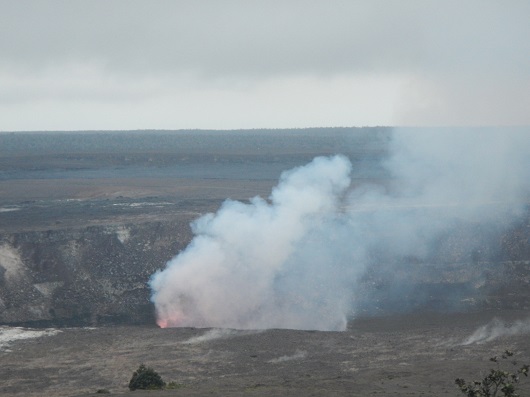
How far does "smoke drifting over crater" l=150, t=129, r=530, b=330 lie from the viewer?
48.8 m

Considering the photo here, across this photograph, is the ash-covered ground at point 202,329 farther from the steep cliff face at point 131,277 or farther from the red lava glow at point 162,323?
the red lava glow at point 162,323

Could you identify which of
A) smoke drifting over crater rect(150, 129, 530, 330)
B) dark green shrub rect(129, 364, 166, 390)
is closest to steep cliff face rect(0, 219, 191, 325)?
smoke drifting over crater rect(150, 129, 530, 330)

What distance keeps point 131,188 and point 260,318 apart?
1815 inches

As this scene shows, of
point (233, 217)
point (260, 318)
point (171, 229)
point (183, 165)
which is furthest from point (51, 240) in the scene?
point (183, 165)

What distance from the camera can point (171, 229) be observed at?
199 feet

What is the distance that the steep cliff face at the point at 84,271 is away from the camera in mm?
48750

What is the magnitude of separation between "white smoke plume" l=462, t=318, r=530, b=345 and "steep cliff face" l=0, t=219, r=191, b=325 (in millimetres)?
17008

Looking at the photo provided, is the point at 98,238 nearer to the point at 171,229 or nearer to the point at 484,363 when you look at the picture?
the point at 171,229

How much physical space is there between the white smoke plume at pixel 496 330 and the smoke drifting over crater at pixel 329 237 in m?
7.19

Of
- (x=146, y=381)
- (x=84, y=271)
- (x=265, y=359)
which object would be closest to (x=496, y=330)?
(x=265, y=359)

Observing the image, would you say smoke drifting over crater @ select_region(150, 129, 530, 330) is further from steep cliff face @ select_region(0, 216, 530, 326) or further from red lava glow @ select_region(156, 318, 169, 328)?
steep cliff face @ select_region(0, 216, 530, 326)

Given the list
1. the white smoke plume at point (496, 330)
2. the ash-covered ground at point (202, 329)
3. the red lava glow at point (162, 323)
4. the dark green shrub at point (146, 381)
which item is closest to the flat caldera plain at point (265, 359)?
the ash-covered ground at point (202, 329)

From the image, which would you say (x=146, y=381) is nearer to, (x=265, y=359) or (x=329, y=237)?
(x=265, y=359)

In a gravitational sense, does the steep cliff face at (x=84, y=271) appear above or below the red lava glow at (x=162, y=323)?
above
